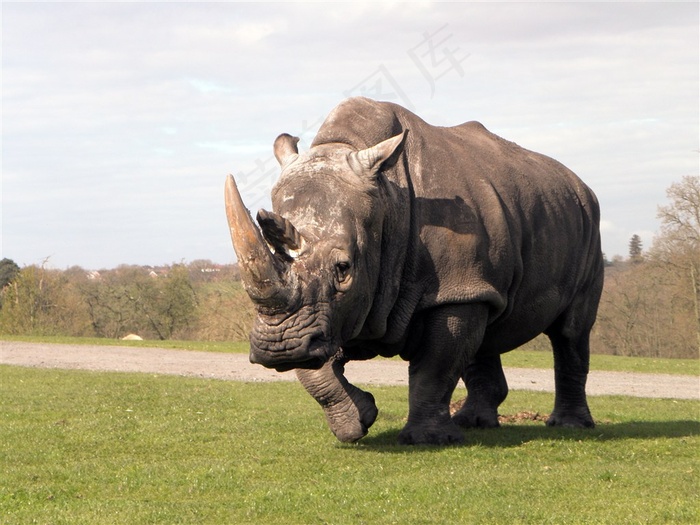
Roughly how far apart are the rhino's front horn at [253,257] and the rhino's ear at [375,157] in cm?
136

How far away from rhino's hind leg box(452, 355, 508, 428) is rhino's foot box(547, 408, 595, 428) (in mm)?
715

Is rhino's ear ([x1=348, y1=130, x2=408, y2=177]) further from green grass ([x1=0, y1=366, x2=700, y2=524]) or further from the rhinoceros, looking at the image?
green grass ([x1=0, y1=366, x2=700, y2=524])

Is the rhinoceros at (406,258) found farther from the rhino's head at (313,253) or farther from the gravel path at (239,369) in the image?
the gravel path at (239,369)

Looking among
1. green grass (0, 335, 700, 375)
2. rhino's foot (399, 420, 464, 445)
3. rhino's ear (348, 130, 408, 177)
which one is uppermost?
rhino's ear (348, 130, 408, 177)

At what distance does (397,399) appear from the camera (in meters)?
15.1

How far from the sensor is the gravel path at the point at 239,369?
742 inches

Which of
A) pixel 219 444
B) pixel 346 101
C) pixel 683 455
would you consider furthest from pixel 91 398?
pixel 683 455

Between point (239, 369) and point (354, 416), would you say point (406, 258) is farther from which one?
point (239, 369)

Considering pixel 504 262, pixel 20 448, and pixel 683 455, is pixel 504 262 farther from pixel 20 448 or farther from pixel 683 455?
pixel 20 448

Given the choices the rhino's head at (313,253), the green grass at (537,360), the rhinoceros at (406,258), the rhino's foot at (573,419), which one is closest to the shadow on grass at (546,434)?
the rhino's foot at (573,419)

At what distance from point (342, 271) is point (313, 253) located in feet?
0.97

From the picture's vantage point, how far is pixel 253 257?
7922mm

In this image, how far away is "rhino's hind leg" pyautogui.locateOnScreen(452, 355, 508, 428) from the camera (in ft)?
37.6

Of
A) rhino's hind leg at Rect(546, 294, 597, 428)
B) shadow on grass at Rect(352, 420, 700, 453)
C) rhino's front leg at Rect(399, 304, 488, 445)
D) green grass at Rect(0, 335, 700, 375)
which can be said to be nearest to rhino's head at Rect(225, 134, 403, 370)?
rhino's front leg at Rect(399, 304, 488, 445)
